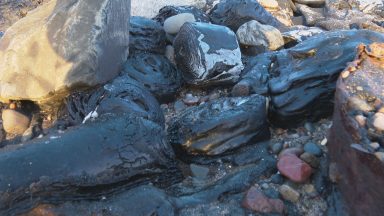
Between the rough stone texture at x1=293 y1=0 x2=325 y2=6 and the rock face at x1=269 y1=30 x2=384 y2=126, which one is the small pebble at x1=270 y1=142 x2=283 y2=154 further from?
the rough stone texture at x1=293 y1=0 x2=325 y2=6

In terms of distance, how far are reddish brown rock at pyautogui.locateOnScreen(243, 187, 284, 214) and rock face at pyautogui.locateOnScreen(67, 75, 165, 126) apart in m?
0.83

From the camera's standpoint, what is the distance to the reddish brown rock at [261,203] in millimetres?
2244

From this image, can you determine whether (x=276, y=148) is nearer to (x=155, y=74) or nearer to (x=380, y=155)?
(x=380, y=155)

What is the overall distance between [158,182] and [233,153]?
548 mm

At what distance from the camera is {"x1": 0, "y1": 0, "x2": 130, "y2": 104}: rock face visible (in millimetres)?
2885

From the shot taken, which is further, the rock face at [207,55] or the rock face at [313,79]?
the rock face at [207,55]

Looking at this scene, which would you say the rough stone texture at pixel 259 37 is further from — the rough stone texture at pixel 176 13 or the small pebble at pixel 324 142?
the small pebble at pixel 324 142

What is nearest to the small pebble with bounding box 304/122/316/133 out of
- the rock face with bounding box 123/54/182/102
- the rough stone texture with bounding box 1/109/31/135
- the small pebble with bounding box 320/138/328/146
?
the small pebble with bounding box 320/138/328/146

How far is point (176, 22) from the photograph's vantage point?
3729mm

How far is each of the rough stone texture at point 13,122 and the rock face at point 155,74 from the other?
851mm

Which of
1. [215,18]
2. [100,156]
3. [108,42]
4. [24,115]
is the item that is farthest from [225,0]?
[100,156]

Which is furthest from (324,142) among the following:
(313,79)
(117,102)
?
(117,102)

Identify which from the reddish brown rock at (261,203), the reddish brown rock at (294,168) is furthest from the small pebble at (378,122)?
the reddish brown rock at (261,203)

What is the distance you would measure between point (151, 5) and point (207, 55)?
1.67 meters
